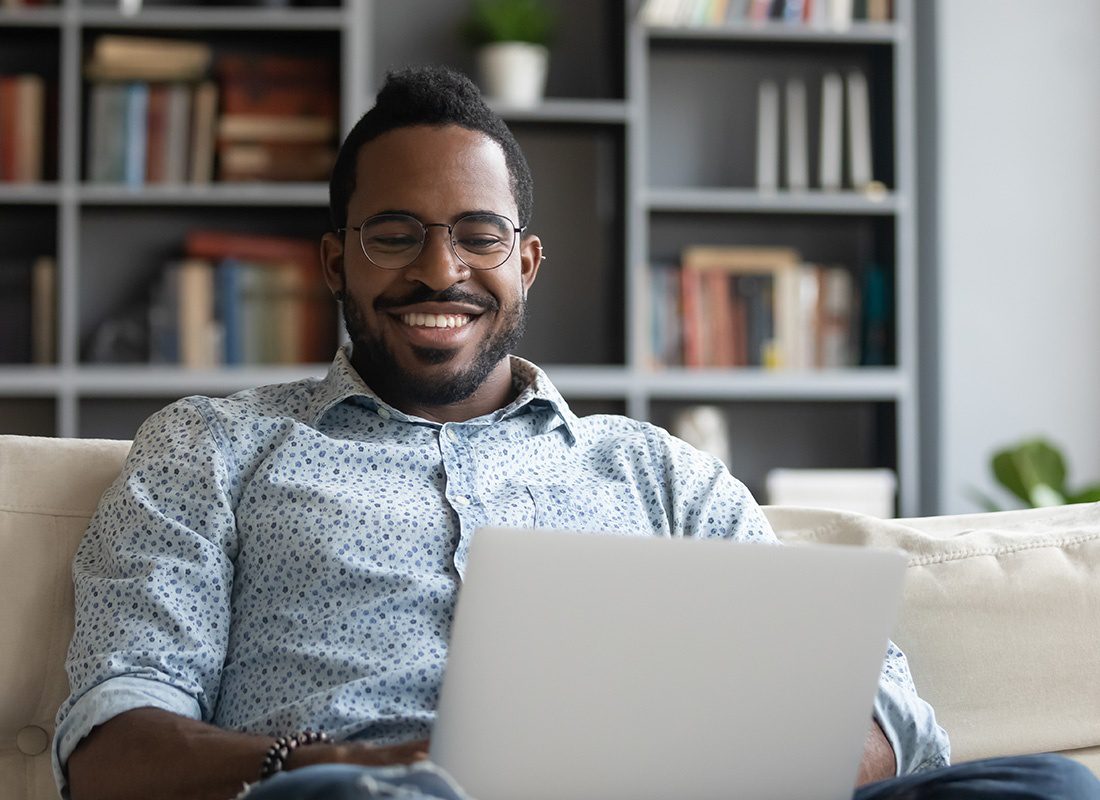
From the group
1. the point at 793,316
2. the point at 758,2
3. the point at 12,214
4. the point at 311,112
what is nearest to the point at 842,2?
the point at 758,2

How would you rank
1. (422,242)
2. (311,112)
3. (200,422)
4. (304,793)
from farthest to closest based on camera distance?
(311,112)
(422,242)
(200,422)
(304,793)

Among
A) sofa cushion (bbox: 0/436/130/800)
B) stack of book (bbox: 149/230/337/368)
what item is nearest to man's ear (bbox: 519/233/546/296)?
sofa cushion (bbox: 0/436/130/800)

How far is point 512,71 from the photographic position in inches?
132

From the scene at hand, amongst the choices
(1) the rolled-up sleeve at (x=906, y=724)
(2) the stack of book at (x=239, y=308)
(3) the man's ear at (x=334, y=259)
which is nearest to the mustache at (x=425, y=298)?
(3) the man's ear at (x=334, y=259)

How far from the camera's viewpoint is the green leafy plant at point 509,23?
336 cm

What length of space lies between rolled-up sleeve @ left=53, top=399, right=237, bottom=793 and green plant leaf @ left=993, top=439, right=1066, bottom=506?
2354mm

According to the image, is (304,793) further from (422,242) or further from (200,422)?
(422,242)

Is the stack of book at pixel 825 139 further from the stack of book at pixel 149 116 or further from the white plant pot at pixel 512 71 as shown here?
the stack of book at pixel 149 116

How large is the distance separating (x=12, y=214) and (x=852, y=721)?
9.66ft

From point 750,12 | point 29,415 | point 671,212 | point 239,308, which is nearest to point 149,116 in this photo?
point 239,308

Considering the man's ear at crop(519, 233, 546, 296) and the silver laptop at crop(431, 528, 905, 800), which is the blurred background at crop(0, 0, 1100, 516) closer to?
the man's ear at crop(519, 233, 546, 296)

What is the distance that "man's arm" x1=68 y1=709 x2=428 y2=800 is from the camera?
114 cm

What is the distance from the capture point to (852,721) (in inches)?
39.9

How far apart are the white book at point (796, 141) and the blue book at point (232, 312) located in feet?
4.50
